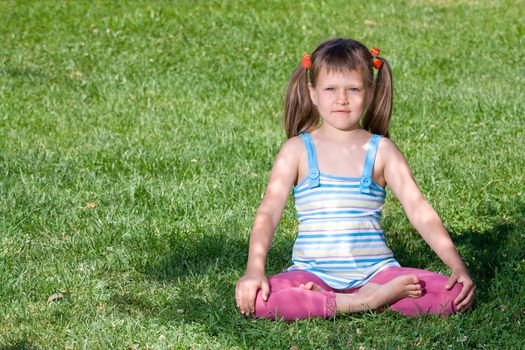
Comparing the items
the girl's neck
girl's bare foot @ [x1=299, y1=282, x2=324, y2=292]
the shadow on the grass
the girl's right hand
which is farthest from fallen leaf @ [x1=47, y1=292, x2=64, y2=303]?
the girl's neck

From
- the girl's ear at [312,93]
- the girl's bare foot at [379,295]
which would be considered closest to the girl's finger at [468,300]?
the girl's bare foot at [379,295]

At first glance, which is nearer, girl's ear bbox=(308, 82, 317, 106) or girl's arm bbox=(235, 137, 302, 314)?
girl's arm bbox=(235, 137, 302, 314)

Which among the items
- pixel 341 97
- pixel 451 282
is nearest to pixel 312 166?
pixel 341 97

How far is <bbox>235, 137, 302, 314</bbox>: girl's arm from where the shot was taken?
398cm

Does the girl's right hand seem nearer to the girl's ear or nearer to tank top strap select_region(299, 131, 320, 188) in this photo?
tank top strap select_region(299, 131, 320, 188)

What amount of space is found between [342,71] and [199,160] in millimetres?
2386

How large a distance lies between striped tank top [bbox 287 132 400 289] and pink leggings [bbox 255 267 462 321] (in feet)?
0.41

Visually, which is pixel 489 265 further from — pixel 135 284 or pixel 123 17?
pixel 123 17

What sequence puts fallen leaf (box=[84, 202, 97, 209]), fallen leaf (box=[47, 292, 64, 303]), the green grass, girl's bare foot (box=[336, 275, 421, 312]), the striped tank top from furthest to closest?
fallen leaf (box=[84, 202, 97, 209])
fallen leaf (box=[47, 292, 64, 303])
the striped tank top
the green grass
girl's bare foot (box=[336, 275, 421, 312])

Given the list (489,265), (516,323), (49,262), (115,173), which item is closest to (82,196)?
(115,173)

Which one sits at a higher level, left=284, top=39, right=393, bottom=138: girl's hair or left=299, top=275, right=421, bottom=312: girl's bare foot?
left=284, top=39, right=393, bottom=138: girl's hair

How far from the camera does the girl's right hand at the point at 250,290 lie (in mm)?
3967

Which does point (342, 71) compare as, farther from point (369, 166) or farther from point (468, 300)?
point (468, 300)

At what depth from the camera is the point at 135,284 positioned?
4.54 metres
